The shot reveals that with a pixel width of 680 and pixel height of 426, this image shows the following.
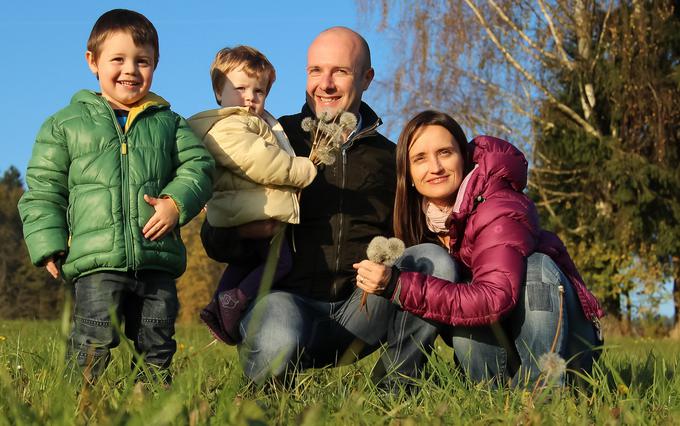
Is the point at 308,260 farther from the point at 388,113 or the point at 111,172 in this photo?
the point at 388,113

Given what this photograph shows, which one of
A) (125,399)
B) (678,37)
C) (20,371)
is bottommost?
(20,371)

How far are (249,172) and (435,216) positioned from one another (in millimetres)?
847

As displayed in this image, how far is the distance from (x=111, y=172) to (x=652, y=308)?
17.3 m

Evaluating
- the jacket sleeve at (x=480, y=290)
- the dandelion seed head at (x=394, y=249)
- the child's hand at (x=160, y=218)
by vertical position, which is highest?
the child's hand at (x=160, y=218)

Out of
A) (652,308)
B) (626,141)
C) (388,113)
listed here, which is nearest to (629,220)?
(626,141)

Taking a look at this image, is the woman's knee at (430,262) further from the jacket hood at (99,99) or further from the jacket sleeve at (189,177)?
the jacket hood at (99,99)

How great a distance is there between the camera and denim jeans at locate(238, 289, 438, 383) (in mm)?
3387

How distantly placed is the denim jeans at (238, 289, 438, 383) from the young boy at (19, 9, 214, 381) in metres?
0.40

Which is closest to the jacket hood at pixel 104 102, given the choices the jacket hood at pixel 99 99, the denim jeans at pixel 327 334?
the jacket hood at pixel 99 99

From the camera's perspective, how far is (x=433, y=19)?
1791 cm

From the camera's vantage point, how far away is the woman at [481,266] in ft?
10.3

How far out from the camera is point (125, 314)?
3.57 m

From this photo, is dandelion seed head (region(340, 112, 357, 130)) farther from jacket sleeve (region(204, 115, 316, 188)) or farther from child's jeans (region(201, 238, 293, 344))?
child's jeans (region(201, 238, 293, 344))

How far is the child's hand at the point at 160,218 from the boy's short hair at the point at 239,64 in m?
0.74
